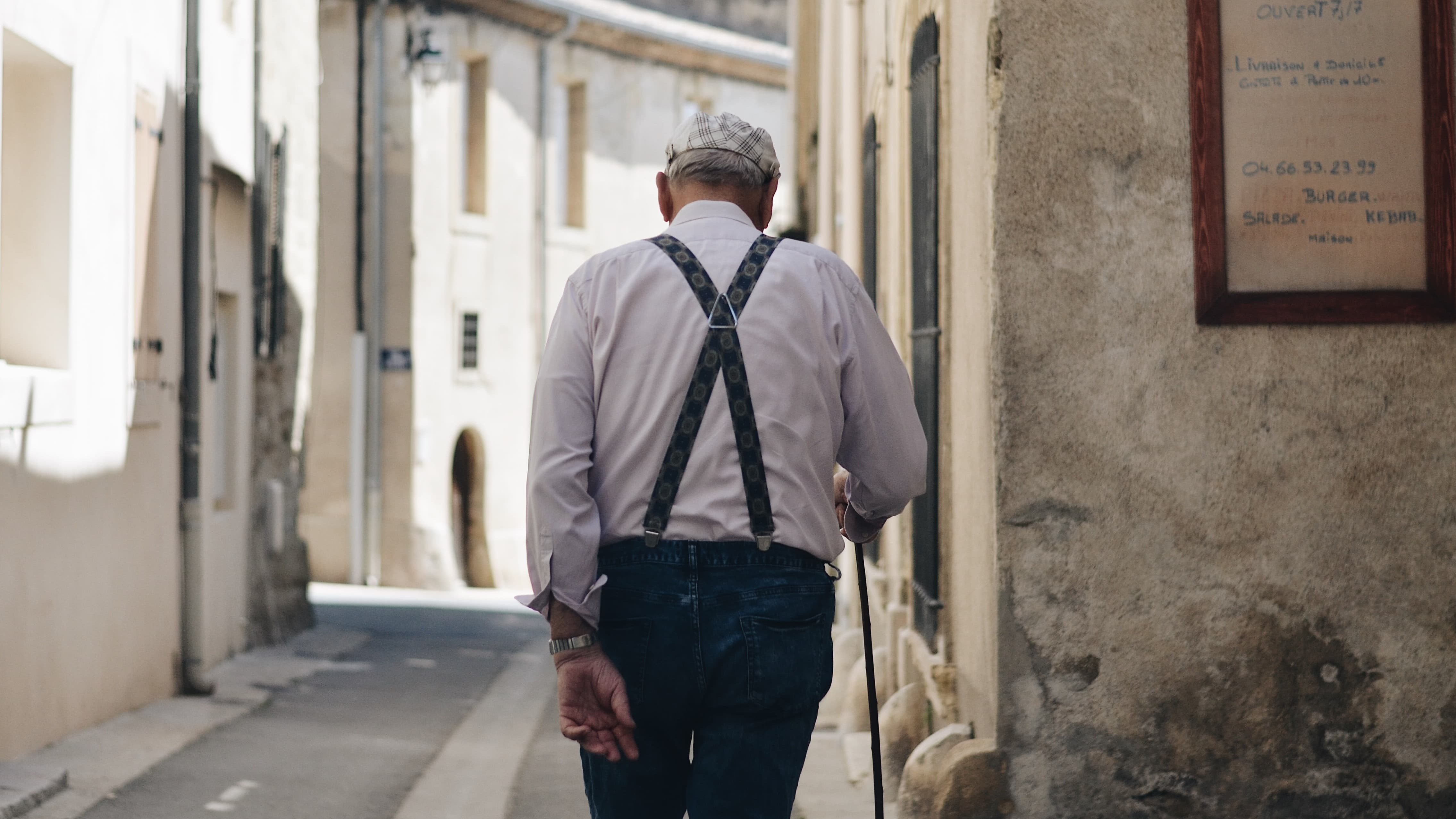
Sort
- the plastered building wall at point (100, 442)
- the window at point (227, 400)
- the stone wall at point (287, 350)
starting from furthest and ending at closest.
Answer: the stone wall at point (287, 350)
the window at point (227, 400)
the plastered building wall at point (100, 442)

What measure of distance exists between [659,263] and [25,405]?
4.13m

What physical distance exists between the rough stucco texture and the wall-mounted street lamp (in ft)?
55.9

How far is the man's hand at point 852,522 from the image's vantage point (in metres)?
2.73

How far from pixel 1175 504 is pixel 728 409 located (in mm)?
1910

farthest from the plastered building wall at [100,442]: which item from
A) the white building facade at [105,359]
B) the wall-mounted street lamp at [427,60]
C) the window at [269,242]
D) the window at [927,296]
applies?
the wall-mounted street lamp at [427,60]

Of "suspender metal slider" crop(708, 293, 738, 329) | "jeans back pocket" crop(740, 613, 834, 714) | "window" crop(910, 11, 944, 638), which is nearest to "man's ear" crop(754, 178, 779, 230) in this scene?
"suspender metal slider" crop(708, 293, 738, 329)

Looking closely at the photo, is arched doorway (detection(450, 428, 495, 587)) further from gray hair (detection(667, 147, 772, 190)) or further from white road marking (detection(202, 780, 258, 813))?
gray hair (detection(667, 147, 772, 190))

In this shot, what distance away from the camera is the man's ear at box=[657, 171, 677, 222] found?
2.71 m

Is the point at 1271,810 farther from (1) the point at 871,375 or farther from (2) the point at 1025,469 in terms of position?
(1) the point at 871,375

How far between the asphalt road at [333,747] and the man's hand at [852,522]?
2.85 metres

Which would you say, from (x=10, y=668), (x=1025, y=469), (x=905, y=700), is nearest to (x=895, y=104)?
(x=905, y=700)

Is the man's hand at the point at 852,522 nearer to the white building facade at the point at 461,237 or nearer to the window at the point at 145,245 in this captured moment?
the window at the point at 145,245

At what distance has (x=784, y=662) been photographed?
2402mm

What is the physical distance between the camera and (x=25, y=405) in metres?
5.86
